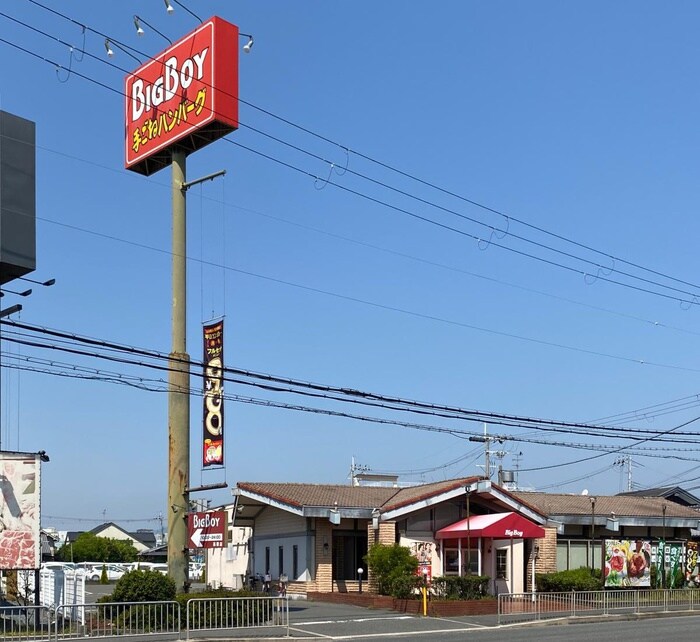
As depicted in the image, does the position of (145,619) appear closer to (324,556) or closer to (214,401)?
(214,401)

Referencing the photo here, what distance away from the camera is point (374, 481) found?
2233 inches

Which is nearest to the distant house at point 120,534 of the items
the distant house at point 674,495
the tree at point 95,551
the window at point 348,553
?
the tree at point 95,551

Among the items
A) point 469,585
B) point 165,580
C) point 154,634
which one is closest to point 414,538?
point 469,585

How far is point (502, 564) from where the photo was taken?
4209 centimetres

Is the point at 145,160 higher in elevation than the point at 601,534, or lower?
higher

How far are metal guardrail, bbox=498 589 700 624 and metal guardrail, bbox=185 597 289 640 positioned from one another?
303 inches

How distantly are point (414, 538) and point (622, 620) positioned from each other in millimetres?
9644

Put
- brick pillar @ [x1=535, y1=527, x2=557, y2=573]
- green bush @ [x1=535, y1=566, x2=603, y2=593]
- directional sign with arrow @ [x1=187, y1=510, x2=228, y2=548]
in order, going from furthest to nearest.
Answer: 1. brick pillar @ [x1=535, y1=527, x2=557, y2=573]
2. green bush @ [x1=535, y1=566, x2=603, y2=593]
3. directional sign with arrow @ [x1=187, y1=510, x2=228, y2=548]

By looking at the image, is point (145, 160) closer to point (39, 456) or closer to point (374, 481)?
point (39, 456)

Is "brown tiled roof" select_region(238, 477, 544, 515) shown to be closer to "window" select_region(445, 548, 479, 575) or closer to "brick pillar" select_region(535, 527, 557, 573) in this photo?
"brick pillar" select_region(535, 527, 557, 573)

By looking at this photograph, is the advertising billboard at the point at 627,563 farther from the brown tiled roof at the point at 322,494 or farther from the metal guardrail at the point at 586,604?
the brown tiled roof at the point at 322,494

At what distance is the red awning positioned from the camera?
3909 centimetres

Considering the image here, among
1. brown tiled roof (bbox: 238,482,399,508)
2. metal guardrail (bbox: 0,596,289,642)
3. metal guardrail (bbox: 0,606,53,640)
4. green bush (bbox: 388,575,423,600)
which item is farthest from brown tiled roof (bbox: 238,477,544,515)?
metal guardrail (bbox: 0,606,53,640)

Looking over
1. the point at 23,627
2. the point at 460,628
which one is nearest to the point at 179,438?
the point at 23,627
